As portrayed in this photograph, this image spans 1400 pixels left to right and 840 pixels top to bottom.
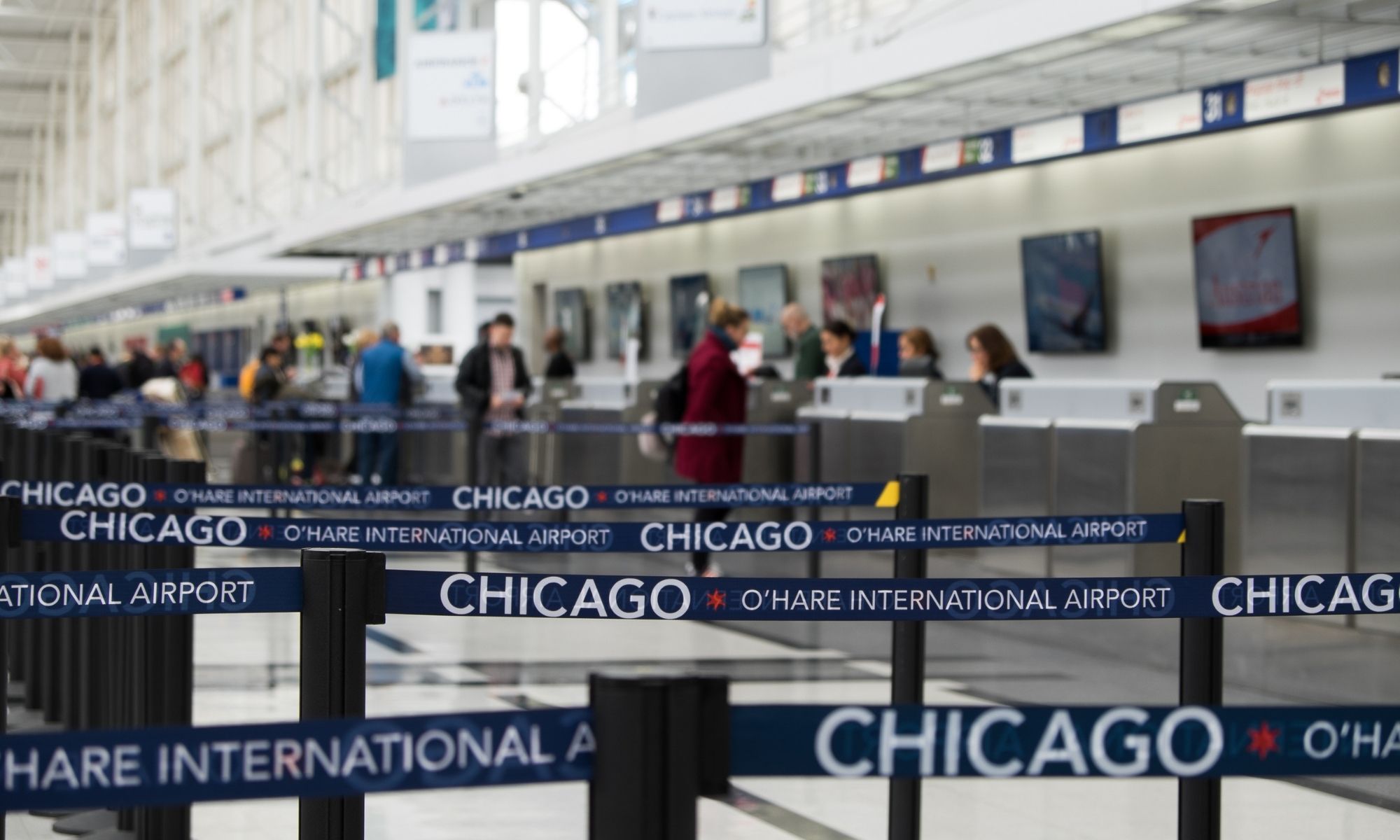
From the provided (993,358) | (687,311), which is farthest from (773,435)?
(687,311)

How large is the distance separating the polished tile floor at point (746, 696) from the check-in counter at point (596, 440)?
178 inches

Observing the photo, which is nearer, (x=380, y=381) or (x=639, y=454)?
(x=639, y=454)

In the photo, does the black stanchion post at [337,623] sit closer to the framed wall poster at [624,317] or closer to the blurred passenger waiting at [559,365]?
the blurred passenger waiting at [559,365]

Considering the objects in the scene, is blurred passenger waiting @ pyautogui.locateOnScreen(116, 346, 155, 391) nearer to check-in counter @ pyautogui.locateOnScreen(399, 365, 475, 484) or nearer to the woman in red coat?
check-in counter @ pyautogui.locateOnScreen(399, 365, 475, 484)

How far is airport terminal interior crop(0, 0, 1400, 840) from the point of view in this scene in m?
4.06

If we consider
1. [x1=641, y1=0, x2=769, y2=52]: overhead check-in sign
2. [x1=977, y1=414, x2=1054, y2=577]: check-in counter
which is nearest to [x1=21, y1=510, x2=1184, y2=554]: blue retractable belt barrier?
[x1=977, y1=414, x2=1054, y2=577]: check-in counter

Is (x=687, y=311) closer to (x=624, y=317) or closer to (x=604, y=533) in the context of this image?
(x=624, y=317)

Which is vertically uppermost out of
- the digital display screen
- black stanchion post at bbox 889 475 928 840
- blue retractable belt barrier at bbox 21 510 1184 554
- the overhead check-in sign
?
the overhead check-in sign

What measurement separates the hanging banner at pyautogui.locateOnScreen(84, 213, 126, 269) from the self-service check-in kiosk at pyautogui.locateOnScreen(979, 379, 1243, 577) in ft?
119

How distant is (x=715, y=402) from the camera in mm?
10164

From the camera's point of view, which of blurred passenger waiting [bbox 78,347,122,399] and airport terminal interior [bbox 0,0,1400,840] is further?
blurred passenger waiting [bbox 78,347,122,399]

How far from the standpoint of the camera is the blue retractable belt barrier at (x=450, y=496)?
4898 mm

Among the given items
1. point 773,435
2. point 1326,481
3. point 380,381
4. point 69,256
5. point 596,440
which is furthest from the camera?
point 69,256

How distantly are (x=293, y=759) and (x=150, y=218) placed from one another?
36.7 metres
